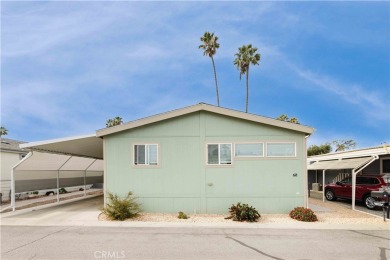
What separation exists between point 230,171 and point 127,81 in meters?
24.1

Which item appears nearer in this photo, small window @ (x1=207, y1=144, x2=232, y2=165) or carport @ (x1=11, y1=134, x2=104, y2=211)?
small window @ (x1=207, y1=144, x2=232, y2=165)

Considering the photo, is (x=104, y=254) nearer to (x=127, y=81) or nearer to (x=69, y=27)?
(x=69, y=27)

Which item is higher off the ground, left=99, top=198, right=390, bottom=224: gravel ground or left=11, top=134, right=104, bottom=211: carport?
left=11, top=134, right=104, bottom=211: carport

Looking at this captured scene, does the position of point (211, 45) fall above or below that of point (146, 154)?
above

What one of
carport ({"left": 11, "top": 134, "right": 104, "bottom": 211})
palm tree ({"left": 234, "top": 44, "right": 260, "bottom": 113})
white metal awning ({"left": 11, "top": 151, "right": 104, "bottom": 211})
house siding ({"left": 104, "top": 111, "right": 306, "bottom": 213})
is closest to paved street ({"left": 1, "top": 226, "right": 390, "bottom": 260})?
house siding ({"left": 104, "top": 111, "right": 306, "bottom": 213})

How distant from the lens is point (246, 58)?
4081cm

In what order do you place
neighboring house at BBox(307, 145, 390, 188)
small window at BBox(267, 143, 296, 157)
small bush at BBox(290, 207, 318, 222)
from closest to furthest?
small bush at BBox(290, 207, 318, 222) < small window at BBox(267, 143, 296, 157) < neighboring house at BBox(307, 145, 390, 188)

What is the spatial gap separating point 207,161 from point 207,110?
222 centimetres

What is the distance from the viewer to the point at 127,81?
34.6 meters

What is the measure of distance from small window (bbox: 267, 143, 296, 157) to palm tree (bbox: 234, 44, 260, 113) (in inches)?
1064

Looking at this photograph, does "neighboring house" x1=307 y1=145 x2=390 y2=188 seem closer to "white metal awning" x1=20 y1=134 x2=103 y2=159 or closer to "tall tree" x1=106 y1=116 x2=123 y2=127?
"white metal awning" x1=20 y1=134 x2=103 y2=159

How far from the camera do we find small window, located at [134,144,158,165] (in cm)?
1377

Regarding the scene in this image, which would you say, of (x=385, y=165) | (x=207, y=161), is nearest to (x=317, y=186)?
(x=385, y=165)

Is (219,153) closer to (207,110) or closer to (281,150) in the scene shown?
(207,110)
